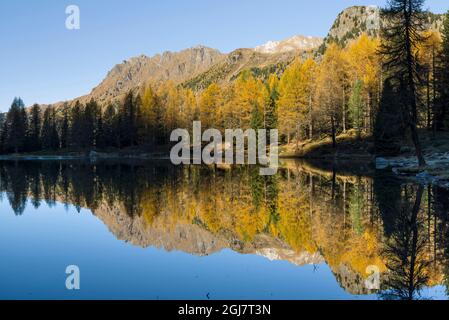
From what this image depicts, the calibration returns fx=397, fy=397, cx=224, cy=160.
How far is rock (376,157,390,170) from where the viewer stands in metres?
38.2

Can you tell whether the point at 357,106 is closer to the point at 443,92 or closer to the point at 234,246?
the point at 443,92

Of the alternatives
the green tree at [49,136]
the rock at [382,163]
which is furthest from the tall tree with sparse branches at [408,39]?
the green tree at [49,136]

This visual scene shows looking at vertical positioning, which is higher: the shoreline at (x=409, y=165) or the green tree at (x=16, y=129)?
the green tree at (x=16, y=129)

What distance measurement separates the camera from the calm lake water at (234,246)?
811 cm

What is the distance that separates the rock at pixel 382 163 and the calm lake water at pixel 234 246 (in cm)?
1679

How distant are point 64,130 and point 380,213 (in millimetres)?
111904

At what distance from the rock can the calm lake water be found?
55.1 ft

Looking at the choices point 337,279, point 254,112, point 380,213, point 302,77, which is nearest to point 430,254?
point 337,279

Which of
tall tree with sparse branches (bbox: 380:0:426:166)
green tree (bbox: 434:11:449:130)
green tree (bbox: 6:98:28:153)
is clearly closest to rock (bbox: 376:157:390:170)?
tall tree with sparse branches (bbox: 380:0:426:166)

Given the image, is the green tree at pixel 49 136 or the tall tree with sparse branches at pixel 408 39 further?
the green tree at pixel 49 136

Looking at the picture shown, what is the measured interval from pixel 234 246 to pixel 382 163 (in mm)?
31644

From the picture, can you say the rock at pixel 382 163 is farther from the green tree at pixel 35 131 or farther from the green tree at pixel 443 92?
the green tree at pixel 35 131
